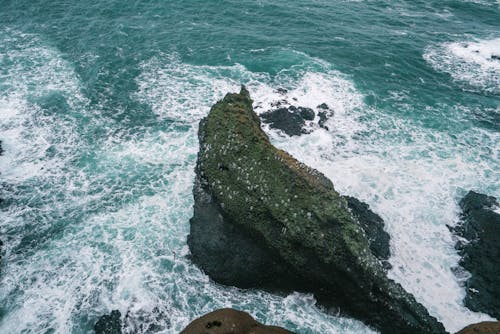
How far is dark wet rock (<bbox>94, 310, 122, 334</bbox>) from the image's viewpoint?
2245 cm

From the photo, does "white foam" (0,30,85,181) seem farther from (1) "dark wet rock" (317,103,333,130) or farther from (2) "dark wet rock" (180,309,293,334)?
(1) "dark wet rock" (317,103,333,130)

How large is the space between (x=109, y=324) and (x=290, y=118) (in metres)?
25.1

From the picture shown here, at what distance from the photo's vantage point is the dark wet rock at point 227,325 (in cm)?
1575

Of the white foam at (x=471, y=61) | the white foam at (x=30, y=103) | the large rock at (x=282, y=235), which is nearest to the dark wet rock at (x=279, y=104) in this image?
the large rock at (x=282, y=235)

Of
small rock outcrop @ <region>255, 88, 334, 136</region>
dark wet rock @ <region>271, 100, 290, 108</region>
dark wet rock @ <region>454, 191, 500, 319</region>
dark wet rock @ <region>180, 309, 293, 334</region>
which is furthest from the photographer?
dark wet rock @ <region>271, 100, 290, 108</region>

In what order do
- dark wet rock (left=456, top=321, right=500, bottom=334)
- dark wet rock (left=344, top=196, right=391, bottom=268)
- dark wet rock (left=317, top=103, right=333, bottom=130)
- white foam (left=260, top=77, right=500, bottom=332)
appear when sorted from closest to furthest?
dark wet rock (left=456, top=321, right=500, bottom=334), white foam (left=260, top=77, right=500, bottom=332), dark wet rock (left=344, top=196, right=391, bottom=268), dark wet rock (left=317, top=103, right=333, bottom=130)

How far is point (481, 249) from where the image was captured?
88.4ft

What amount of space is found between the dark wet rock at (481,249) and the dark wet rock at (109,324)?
2278 centimetres

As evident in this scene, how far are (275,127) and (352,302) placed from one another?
19631mm

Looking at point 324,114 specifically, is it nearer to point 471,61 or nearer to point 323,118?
point 323,118

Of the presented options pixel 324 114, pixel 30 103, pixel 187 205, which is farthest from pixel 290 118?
pixel 30 103

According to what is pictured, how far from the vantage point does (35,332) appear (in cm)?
2242

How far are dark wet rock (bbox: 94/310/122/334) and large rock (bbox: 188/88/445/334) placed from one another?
6177mm

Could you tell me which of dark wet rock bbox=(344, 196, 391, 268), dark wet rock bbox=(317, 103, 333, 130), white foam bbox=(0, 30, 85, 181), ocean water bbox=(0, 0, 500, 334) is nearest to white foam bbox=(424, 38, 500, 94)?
ocean water bbox=(0, 0, 500, 334)
